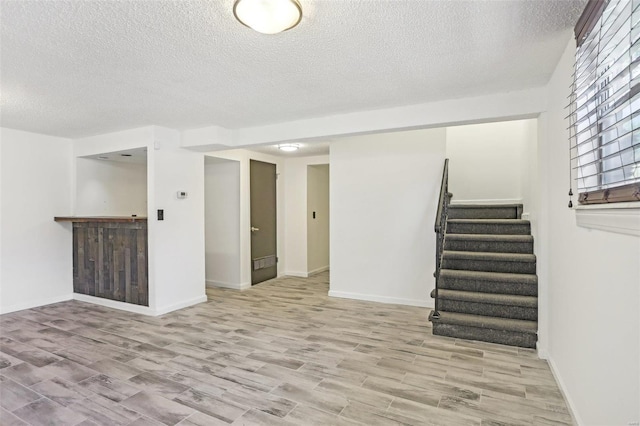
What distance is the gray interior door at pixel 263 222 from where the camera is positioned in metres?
5.80

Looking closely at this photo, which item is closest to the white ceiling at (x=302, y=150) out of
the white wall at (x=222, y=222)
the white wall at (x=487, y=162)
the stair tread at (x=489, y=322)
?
the white wall at (x=222, y=222)

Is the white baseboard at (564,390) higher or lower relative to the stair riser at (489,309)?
lower

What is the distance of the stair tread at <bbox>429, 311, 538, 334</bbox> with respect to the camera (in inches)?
120

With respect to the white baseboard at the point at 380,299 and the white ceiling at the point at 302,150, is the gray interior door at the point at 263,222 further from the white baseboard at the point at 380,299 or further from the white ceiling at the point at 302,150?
the white baseboard at the point at 380,299

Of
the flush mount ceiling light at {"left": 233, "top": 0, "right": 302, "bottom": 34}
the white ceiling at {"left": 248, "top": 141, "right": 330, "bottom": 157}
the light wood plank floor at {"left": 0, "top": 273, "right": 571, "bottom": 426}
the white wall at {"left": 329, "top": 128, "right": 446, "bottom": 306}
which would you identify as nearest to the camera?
the flush mount ceiling light at {"left": 233, "top": 0, "right": 302, "bottom": 34}

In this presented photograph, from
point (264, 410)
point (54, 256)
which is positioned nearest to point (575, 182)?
point (264, 410)

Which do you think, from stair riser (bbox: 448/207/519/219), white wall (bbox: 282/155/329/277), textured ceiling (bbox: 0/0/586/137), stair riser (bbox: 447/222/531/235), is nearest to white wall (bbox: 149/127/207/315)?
textured ceiling (bbox: 0/0/586/137)

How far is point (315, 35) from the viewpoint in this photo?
196cm

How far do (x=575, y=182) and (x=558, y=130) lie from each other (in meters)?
0.59

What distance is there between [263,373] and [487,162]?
4428 millimetres

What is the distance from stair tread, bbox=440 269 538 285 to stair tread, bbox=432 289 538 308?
15 cm

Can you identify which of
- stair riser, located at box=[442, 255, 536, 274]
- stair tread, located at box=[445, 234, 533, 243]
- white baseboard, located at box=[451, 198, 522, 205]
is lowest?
stair riser, located at box=[442, 255, 536, 274]

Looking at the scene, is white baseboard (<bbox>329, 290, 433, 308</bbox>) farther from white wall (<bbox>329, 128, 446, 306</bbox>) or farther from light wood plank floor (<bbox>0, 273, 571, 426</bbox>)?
light wood plank floor (<bbox>0, 273, 571, 426</bbox>)

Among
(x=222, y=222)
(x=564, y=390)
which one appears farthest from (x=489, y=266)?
(x=222, y=222)
